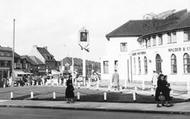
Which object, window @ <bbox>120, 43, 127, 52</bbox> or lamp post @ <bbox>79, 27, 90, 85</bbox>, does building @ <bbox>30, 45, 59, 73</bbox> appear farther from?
lamp post @ <bbox>79, 27, 90, 85</bbox>

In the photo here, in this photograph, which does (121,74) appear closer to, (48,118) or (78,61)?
(48,118)

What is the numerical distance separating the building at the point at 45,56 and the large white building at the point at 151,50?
2212 inches

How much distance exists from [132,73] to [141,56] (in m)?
5.13

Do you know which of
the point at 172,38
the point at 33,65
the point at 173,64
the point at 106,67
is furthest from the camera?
the point at 33,65

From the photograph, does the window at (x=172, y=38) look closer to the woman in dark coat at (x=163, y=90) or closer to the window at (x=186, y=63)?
the window at (x=186, y=63)

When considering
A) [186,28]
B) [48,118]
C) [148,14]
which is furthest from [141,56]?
[48,118]

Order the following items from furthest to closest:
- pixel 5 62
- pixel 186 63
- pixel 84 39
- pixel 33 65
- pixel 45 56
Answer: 1. pixel 45 56
2. pixel 33 65
3. pixel 5 62
4. pixel 84 39
5. pixel 186 63

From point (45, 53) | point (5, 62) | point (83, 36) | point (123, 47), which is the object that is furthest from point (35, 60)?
point (83, 36)

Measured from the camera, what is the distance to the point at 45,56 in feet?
398

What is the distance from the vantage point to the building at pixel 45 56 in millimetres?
118875

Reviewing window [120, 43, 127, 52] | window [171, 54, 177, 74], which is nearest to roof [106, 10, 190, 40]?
window [120, 43, 127, 52]

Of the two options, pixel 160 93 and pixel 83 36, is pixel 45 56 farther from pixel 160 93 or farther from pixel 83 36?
pixel 160 93

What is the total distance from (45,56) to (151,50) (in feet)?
262

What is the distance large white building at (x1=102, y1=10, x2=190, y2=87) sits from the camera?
40.8m
